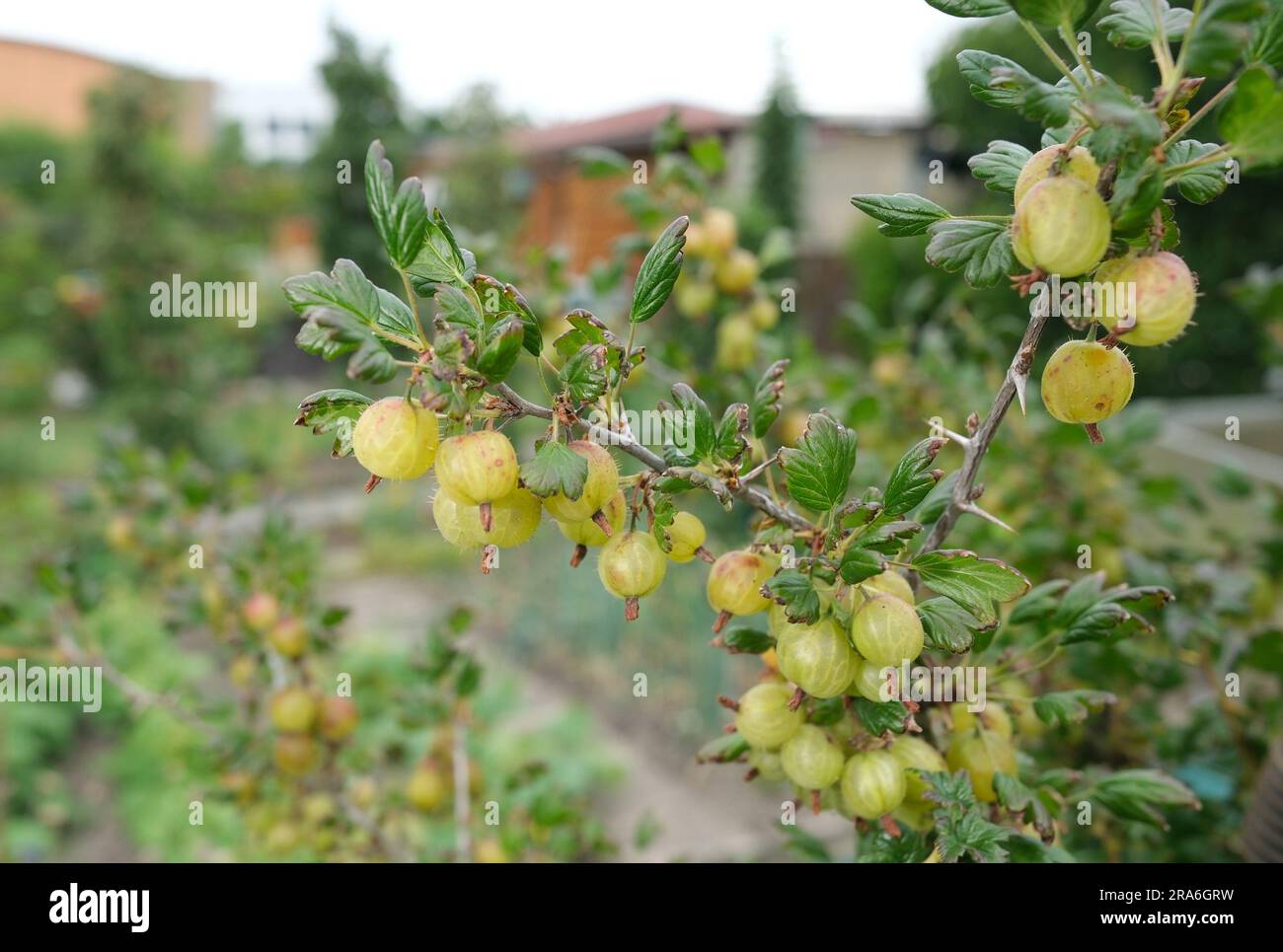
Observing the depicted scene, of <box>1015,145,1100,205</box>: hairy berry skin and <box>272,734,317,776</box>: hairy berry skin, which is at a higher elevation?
<box>1015,145,1100,205</box>: hairy berry skin

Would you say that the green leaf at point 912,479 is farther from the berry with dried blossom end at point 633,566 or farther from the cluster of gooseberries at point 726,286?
the cluster of gooseberries at point 726,286

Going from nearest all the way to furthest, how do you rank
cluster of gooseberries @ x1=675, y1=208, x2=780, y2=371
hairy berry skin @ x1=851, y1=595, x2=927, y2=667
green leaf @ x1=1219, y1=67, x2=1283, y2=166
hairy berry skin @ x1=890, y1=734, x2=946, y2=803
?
1. green leaf @ x1=1219, y1=67, x2=1283, y2=166
2. hairy berry skin @ x1=851, y1=595, x2=927, y2=667
3. hairy berry skin @ x1=890, y1=734, x2=946, y2=803
4. cluster of gooseberries @ x1=675, y1=208, x2=780, y2=371

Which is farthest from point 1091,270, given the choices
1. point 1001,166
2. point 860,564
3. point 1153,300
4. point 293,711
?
point 293,711

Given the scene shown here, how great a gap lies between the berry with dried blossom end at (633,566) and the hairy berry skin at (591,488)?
0.04 meters

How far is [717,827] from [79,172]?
683 centimetres

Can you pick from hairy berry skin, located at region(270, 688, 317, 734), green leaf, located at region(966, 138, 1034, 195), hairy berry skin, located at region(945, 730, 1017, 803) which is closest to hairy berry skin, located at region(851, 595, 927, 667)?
hairy berry skin, located at region(945, 730, 1017, 803)

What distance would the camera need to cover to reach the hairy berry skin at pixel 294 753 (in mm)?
1365

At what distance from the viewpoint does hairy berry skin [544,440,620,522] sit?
2.01 ft

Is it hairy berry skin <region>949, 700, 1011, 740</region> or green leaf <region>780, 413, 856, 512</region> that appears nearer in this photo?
green leaf <region>780, 413, 856, 512</region>

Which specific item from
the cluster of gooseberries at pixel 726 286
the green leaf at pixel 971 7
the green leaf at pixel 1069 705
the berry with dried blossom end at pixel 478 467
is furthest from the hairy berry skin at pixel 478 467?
the cluster of gooseberries at pixel 726 286

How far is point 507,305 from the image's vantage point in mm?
636

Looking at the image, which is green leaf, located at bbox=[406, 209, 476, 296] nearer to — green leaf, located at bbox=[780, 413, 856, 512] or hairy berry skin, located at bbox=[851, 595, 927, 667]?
green leaf, located at bbox=[780, 413, 856, 512]

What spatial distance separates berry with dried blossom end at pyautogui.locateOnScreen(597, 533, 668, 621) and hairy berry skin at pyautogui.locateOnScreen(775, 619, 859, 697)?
113mm

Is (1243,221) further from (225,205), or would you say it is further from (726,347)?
(225,205)
